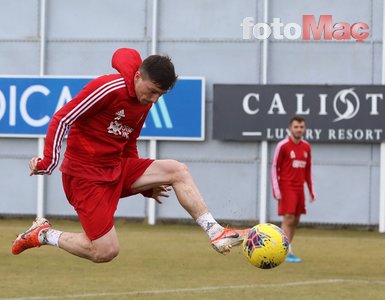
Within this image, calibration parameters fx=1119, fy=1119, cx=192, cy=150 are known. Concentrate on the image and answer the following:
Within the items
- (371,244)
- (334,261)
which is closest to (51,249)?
(334,261)

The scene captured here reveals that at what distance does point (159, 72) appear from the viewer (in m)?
9.68

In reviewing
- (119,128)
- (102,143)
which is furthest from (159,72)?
(102,143)

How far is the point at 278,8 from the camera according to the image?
22984mm

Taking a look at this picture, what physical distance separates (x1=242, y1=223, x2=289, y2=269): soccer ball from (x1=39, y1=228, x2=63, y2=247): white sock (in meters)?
1.84

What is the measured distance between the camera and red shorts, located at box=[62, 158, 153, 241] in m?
10.3

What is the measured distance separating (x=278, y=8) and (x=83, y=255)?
13435mm

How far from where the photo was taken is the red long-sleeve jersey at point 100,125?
981 cm

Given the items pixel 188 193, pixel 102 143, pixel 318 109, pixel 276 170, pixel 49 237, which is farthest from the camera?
pixel 318 109

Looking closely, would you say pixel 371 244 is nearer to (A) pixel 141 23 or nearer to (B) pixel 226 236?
(A) pixel 141 23

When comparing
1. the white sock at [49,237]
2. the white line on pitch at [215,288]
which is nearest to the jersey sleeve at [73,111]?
the white sock at [49,237]

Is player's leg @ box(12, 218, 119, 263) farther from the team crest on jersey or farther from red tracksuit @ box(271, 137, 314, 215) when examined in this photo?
red tracksuit @ box(271, 137, 314, 215)

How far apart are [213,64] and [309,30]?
2.12 m

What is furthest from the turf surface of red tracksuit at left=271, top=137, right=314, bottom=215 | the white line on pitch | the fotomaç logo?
the fotomaç logo

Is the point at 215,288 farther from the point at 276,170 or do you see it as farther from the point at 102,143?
the point at 276,170
